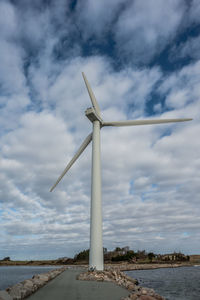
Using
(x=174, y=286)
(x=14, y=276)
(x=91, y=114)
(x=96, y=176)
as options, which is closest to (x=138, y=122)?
(x=91, y=114)

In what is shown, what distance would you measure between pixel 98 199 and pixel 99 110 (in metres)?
13.0

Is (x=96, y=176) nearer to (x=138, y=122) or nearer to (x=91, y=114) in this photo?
(x=91, y=114)

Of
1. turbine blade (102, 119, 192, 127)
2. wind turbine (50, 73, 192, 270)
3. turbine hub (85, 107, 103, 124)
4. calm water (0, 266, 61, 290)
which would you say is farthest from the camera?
calm water (0, 266, 61, 290)

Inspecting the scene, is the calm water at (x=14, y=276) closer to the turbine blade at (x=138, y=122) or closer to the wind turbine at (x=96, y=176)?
the wind turbine at (x=96, y=176)

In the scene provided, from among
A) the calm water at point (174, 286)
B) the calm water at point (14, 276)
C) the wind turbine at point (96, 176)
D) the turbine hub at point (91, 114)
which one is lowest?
the calm water at point (174, 286)

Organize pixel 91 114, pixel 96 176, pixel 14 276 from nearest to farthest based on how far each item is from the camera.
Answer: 1. pixel 96 176
2. pixel 91 114
3. pixel 14 276

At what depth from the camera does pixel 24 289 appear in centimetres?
1340

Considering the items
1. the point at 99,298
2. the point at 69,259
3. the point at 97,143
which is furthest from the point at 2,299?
the point at 69,259

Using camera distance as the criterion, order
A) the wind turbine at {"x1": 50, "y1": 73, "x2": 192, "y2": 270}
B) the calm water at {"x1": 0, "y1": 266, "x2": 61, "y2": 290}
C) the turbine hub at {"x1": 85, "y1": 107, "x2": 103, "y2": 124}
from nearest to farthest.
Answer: the wind turbine at {"x1": 50, "y1": 73, "x2": 192, "y2": 270} → the turbine hub at {"x1": 85, "y1": 107, "x2": 103, "y2": 124} → the calm water at {"x1": 0, "y1": 266, "x2": 61, "y2": 290}

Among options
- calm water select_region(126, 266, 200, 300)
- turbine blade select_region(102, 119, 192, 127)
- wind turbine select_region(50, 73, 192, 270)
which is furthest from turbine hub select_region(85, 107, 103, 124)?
calm water select_region(126, 266, 200, 300)

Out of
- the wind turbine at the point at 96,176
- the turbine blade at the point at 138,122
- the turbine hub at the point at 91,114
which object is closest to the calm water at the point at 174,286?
the wind turbine at the point at 96,176

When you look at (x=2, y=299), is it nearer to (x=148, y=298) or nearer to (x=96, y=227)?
(x=148, y=298)

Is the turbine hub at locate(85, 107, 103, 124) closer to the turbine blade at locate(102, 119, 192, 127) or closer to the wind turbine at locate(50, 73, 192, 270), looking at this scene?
the wind turbine at locate(50, 73, 192, 270)

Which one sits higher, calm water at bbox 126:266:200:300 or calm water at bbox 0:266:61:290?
calm water at bbox 0:266:61:290
